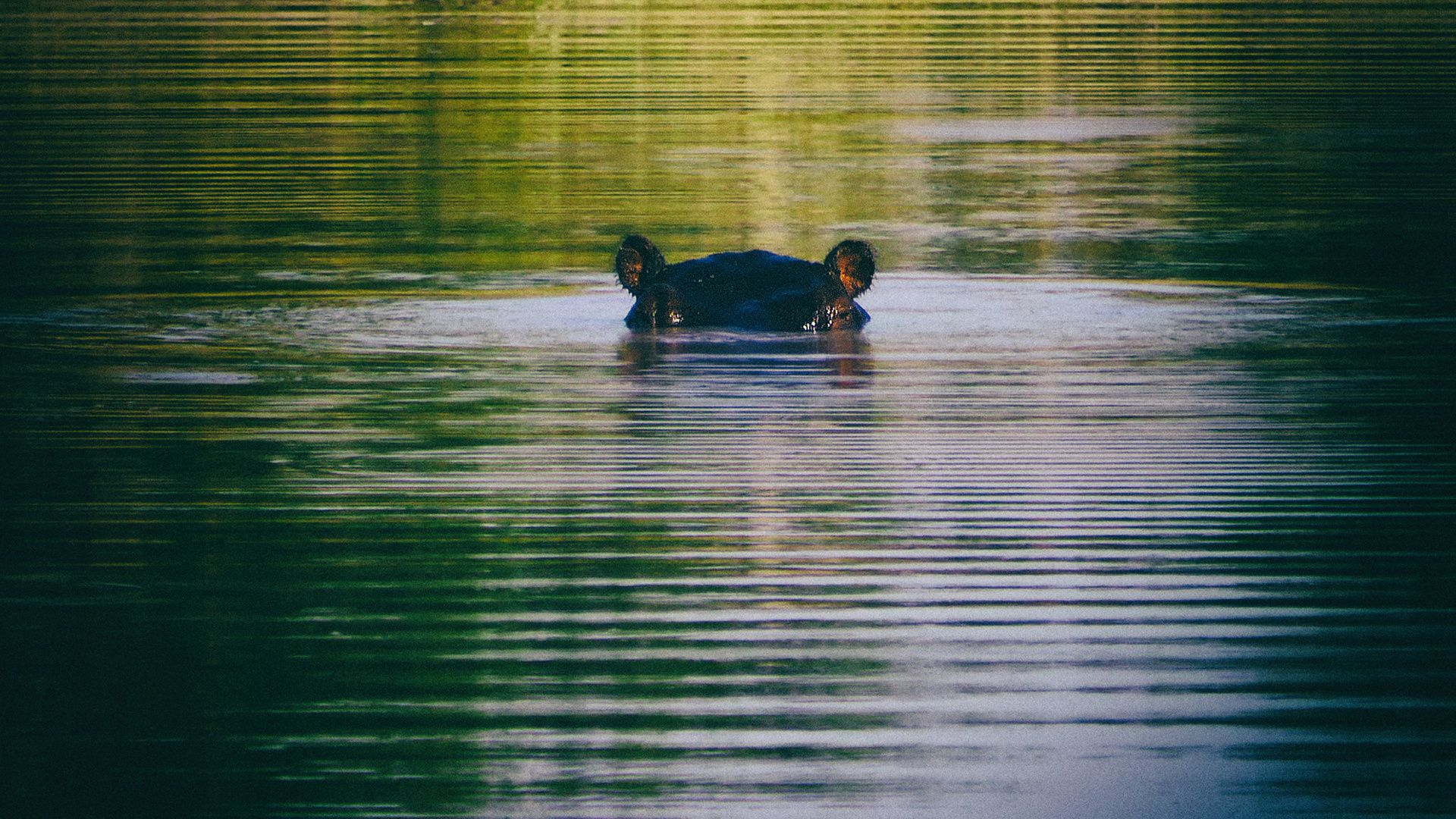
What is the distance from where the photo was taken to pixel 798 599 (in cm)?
670

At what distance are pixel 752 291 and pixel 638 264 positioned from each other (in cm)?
65

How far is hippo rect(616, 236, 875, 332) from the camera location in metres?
11.9

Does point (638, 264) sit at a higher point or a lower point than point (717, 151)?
lower

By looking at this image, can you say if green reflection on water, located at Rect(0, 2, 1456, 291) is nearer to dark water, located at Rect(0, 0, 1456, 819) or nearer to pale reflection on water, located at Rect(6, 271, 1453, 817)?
dark water, located at Rect(0, 0, 1456, 819)

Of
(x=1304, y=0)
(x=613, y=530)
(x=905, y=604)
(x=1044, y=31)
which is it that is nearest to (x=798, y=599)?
(x=905, y=604)

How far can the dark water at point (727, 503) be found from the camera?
545 cm

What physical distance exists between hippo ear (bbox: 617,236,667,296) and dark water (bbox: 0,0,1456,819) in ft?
1.61

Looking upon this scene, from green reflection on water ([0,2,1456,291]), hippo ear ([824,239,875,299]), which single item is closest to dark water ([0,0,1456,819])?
green reflection on water ([0,2,1456,291])

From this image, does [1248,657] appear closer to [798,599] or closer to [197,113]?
[798,599]

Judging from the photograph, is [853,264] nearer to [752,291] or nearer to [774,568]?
[752,291]

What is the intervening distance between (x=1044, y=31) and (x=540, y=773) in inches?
1586

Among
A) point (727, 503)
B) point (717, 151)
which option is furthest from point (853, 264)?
point (717, 151)

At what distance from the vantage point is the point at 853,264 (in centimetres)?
1206

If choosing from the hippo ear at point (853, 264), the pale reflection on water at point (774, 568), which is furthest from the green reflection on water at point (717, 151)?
the pale reflection on water at point (774, 568)
